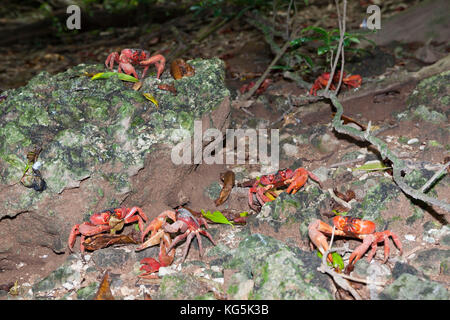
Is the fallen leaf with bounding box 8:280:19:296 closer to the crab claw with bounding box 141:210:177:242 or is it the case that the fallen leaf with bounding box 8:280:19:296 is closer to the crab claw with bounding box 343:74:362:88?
the crab claw with bounding box 141:210:177:242

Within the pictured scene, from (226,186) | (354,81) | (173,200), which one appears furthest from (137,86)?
(354,81)

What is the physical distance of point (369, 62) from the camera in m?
6.89

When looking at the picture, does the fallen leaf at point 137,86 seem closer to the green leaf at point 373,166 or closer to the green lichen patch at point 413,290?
the green leaf at point 373,166

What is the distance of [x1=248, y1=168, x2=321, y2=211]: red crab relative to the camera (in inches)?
166

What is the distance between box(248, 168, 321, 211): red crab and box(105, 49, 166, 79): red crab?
150 cm

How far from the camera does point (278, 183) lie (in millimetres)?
4328

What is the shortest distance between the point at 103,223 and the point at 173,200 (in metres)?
0.82

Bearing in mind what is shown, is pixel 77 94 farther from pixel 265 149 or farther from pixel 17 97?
pixel 265 149

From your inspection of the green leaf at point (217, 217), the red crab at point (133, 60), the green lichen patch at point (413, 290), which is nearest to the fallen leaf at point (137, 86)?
the red crab at point (133, 60)

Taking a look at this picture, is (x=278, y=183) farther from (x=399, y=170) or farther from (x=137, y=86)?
(x=137, y=86)

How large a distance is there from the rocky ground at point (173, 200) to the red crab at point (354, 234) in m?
0.09

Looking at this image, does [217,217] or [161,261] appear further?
[217,217]

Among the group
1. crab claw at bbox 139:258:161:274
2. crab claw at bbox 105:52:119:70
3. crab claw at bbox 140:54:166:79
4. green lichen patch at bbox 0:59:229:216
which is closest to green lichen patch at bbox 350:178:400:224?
green lichen patch at bbox 0:59:229:216

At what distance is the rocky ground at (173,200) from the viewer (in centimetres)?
319
